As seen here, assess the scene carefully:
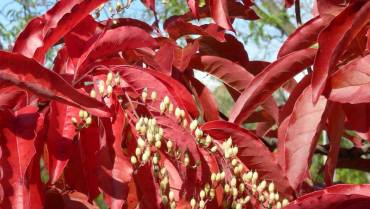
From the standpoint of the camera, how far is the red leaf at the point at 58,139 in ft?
2.74

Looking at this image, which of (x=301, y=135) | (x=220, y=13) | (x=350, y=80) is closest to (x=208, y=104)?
(x=220, y=13)

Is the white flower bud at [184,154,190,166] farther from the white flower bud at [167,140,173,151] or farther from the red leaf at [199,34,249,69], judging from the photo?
the red leaf at [199,34,249,69]

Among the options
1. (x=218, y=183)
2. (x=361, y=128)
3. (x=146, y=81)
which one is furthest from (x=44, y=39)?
(x=361, y=128)

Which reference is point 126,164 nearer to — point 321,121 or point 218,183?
point 218,183

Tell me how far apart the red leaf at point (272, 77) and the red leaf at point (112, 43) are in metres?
0.16

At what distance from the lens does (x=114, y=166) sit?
32.3 inches

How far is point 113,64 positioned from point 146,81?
0.08 meters

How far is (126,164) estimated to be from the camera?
819 millimetres

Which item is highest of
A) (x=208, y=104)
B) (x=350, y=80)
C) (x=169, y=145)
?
(x=350, y=80)

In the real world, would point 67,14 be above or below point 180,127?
above

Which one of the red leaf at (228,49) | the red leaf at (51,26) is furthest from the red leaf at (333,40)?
the red leaf at (228,49)

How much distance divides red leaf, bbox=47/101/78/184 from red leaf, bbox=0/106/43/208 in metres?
0.03

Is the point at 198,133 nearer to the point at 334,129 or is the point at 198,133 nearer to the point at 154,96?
the point at 154,96

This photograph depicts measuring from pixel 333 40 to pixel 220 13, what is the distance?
12.7 inches
